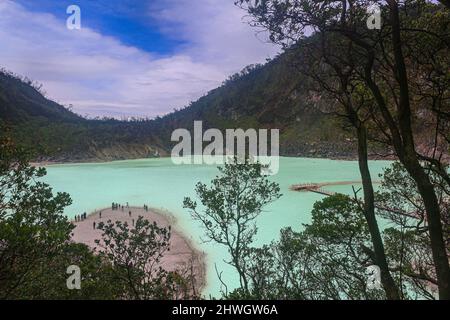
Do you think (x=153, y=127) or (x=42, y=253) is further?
(x=153, y=127)

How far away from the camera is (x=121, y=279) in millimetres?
9312

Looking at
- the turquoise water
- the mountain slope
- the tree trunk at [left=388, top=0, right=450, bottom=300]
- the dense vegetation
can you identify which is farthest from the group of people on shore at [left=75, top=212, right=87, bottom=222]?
the mountain slope

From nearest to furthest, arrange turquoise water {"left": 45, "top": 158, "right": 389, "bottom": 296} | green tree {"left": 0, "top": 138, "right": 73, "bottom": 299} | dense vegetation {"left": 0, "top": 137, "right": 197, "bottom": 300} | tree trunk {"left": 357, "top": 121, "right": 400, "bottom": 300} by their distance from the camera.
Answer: tree trunk {"left": 357, "top": 121, "right": 400, "bottom": 300} → green tree {"left": 0, "top": 138, "right": 73, "bottom": 299} → dense vegetation {"left": 0, "top": 137, "right": 197, "bottom": 300} → turquoise water {"left": 45, "top": 158, "right": 389, "bottom": 296}

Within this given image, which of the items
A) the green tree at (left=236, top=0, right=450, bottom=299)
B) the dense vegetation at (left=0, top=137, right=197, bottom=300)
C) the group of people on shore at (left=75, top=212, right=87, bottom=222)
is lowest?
the group of people on shore at (left=75, top=212, right=87, bottom=222)

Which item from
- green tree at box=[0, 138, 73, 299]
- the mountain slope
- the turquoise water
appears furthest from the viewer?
the mountain slope

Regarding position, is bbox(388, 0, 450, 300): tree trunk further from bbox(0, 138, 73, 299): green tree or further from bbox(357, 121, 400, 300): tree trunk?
bbox(0, 138, 73, 299): green tree

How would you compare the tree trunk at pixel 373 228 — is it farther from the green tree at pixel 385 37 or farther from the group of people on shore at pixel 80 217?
the group of people on shore at pixel 80 217

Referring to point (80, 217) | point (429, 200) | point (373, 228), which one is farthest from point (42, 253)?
point (80, 217)

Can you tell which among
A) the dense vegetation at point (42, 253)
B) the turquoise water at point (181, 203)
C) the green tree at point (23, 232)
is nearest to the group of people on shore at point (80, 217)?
the turquoise water at point (181, 203)

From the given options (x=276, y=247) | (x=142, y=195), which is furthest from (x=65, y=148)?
(x=276, y=247)

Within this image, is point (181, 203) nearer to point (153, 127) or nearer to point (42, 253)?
point (42, 253)

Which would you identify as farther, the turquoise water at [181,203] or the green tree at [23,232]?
the turquoise water at [181,203]

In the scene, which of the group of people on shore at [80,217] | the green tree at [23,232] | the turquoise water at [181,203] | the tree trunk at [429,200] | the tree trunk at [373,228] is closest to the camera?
the tree trunk at [429,200]
